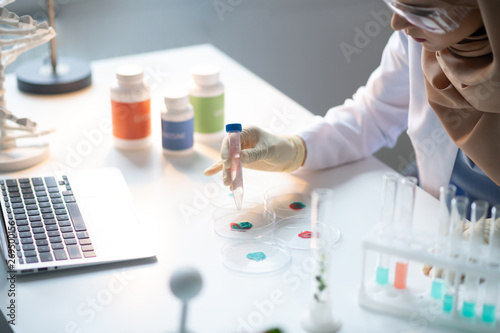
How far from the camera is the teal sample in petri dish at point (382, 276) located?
1.12m

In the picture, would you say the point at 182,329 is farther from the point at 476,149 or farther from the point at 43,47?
the point at 43,47

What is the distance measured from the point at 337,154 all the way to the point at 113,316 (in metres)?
0.78

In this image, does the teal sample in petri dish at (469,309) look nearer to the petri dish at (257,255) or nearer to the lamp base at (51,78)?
the petri dish at (257,255)

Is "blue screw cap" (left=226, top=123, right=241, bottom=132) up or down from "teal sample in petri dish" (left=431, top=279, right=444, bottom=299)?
up

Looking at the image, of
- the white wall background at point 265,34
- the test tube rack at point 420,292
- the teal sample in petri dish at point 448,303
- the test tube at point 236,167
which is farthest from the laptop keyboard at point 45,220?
the white wall background at point 265,34

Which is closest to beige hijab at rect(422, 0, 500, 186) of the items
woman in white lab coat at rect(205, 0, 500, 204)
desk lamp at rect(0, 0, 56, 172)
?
woman in white lab coat at rect(205, 0, 500, 204)

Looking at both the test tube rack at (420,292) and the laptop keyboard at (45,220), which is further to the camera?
the laptop keyboard at (45,220)

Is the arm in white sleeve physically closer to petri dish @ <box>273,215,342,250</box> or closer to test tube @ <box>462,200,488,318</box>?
petri dish @ <box>273,215,342,250</box>

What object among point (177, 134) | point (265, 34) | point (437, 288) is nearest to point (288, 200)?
point (177, 134)

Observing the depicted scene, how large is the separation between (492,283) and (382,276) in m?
0.19

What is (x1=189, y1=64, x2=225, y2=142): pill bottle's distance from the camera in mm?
1717

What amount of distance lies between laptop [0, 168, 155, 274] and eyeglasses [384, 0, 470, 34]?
2.27 feet

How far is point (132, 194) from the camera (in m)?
1.50

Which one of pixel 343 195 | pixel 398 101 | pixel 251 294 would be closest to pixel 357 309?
pixel 251 294
